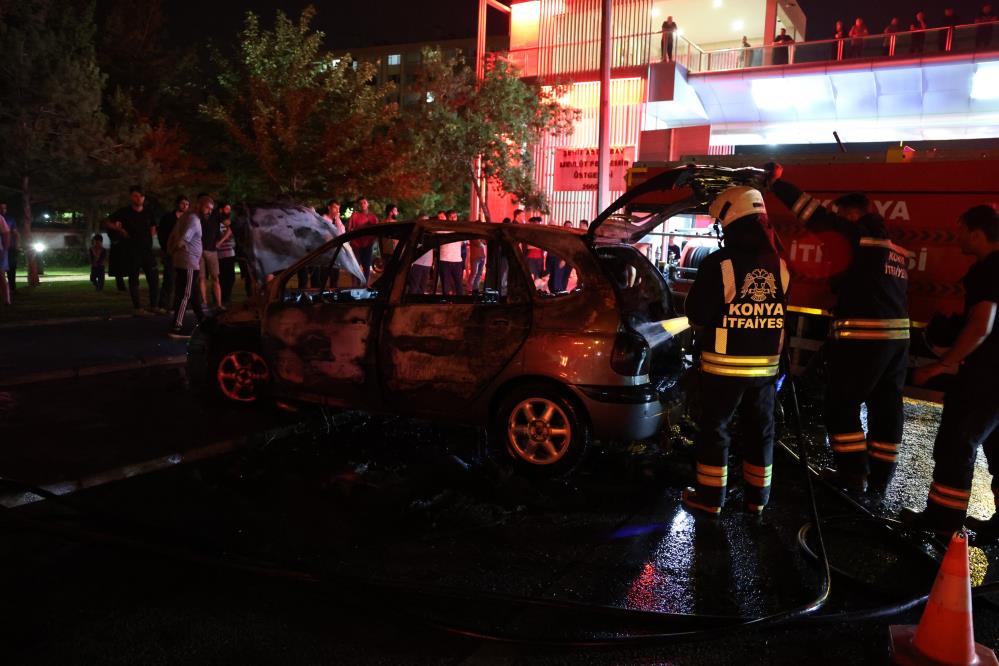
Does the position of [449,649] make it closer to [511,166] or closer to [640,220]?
[640,220]

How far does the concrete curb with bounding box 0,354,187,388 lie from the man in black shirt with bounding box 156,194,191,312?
2646 millimetres

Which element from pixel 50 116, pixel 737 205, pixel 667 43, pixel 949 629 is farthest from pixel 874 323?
pixel 50 116

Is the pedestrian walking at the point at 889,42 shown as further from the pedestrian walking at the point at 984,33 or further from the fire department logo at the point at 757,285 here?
the fire department logo at the point at 757,285

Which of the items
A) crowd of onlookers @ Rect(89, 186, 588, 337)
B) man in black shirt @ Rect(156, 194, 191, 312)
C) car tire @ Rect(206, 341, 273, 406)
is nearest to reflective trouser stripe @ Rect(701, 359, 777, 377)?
car tire @ Rect(206, 341, 273, 406)

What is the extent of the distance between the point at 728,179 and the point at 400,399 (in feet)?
9.09

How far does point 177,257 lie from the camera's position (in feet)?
31.3

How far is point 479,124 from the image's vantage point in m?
18.1

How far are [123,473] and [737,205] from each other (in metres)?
4.11

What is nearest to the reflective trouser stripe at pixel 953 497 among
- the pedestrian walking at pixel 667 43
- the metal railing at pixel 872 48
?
the metal railing at pixel 872 48

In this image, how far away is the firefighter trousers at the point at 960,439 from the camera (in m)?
3.89

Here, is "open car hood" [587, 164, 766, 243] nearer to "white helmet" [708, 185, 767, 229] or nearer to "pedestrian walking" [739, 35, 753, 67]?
"white helmet" [708, 185, 767, 229]

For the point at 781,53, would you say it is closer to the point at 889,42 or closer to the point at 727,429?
the point at 889,42

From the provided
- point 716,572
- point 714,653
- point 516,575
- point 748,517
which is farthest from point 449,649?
point 748,517

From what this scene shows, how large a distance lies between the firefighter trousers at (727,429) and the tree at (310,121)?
63.5 feet
